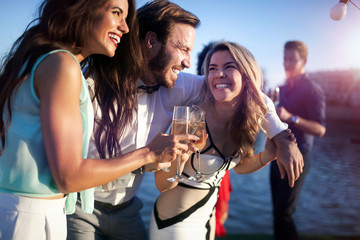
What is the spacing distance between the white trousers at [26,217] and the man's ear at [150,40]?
1.48 meters

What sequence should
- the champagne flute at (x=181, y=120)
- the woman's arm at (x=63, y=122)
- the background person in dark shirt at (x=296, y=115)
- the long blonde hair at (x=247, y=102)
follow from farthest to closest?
the background person in dark shirt at (x=296, y=115), the long blonde hair at (x=247, y=102), the champagne flute at (x=181, y=120), the woman's arm at (x=63, y=122)

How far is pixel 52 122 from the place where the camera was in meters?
1.02

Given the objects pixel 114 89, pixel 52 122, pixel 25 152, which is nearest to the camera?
pixel 52 122

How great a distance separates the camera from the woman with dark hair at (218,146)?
77.3 inches

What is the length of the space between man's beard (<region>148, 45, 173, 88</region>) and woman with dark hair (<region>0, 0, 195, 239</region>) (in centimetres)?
73

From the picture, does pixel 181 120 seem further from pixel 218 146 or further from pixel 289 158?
pixel 289 158

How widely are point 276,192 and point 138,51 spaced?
327 cm

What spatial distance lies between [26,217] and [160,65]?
139cm

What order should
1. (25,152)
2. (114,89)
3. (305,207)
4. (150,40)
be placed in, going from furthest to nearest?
(305,207) → (150,40) → (114,89) → (25,152)

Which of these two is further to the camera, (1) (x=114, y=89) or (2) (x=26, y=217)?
(1) (x=114, y=89)

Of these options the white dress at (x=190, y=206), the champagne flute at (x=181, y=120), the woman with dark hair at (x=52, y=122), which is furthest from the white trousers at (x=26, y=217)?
the white dress at (x=190, y=206)

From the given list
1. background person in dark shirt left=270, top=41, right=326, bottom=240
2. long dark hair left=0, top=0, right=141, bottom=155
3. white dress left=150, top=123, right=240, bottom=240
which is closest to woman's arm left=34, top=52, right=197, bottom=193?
long dark hair left=0, top=0, right=141, bottom=155

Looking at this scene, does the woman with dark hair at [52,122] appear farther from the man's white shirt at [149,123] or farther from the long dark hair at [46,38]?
the man's white shirt at [149,123]

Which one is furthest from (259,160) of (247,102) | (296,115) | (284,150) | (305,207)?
(305,207)
